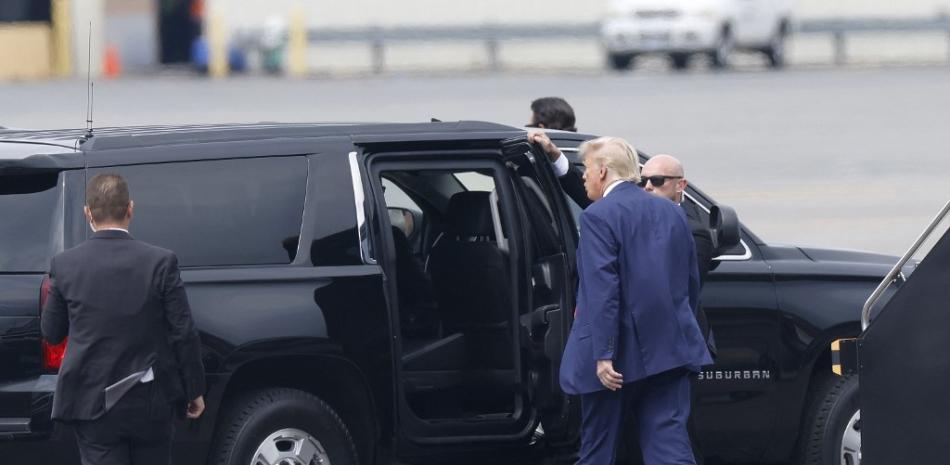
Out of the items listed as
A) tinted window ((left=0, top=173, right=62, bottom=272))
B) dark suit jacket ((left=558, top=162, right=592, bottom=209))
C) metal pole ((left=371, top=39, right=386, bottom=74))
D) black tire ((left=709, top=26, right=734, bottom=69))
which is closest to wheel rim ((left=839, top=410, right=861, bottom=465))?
dark suit jacket ((left=558, top=162, right=592, bottom=209))

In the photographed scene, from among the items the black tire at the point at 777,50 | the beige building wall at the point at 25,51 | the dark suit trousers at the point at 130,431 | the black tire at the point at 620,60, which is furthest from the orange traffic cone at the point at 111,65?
the dark suit trousers at the point at 130,431

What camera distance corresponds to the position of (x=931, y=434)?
498 centimetres

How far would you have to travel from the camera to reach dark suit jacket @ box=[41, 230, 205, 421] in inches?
222

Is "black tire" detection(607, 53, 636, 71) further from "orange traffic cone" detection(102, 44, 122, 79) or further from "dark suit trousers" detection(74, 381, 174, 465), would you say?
"dark suit trousers" detection(74, 381, 174, 465)

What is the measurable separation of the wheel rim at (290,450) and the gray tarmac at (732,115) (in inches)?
347

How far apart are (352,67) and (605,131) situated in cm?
1545

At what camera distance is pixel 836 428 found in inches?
280

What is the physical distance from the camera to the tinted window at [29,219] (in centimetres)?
604

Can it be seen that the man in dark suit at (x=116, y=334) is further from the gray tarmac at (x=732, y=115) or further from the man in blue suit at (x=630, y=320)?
the gray tarmac at (x=732, y=115)

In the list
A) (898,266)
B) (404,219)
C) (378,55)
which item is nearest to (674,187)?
(404,219)

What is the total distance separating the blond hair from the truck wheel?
4.74 feet

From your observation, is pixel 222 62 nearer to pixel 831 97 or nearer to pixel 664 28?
pixel 664 28

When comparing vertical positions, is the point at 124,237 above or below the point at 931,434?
above

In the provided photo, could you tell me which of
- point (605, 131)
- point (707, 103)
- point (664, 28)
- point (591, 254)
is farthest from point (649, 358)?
point (664, 28)
